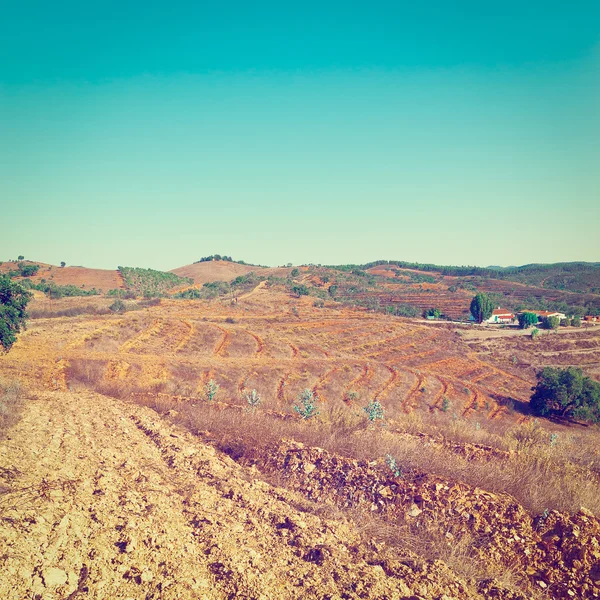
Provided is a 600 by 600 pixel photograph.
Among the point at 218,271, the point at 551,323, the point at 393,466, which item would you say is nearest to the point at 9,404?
the point at 393,466

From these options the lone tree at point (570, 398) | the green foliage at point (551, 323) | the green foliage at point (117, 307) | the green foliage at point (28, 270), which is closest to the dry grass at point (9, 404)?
the green foliage at point (117, 307)

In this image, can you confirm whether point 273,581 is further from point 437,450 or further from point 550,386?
point 550,386

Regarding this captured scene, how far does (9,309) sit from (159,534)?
67.1 ft

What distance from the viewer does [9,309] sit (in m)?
19.1

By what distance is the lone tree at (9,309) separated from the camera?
62.0ft

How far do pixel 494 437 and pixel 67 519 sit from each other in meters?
8.25

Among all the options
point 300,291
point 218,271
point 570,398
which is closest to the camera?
point 570,398

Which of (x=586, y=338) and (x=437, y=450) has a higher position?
(x=437, y=450)

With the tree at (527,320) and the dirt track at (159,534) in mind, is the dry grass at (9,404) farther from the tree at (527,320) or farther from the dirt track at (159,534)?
the tree at (527,320)

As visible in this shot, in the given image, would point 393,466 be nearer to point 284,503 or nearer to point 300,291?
point 284,503

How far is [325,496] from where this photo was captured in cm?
511

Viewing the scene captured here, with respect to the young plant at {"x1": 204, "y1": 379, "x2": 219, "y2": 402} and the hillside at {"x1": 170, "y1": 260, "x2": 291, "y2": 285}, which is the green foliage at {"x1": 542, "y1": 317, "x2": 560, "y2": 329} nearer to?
the hillside at {"x1": 170, "y1": 260, "x2": 291, "y2": 285}

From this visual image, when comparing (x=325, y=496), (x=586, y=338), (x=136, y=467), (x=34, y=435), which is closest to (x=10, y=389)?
(x=34, y=435)

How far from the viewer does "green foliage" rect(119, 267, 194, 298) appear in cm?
8006
